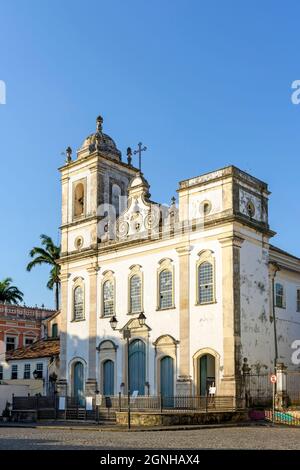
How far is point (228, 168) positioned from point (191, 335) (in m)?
7.48

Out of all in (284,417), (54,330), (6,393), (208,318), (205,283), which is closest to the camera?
(284,417)

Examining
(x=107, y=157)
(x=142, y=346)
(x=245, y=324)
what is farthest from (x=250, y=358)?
(x=107, y=157)

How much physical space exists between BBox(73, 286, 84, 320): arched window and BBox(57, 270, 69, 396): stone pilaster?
65cm

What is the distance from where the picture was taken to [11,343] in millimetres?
50750

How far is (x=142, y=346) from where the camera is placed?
3138 cm

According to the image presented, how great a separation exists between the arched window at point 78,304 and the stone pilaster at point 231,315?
9916mm

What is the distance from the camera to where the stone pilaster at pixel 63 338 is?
3528cm

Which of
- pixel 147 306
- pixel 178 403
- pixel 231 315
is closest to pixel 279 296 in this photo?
pixel 231 315

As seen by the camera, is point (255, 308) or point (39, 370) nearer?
point (255, 308)

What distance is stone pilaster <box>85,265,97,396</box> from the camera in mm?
33562

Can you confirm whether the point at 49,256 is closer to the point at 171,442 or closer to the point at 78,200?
the point at 78,200

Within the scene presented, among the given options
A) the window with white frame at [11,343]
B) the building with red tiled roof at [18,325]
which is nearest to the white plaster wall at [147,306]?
the building with red tiled roof at [18,325]

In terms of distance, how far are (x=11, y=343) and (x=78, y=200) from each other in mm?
17971

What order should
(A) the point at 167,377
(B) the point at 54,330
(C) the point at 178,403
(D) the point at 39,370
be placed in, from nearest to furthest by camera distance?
(C) the point at 178,403 < (A) the point at 167,377 < (D) the point at 39,370 < (B) the point at 54,330
